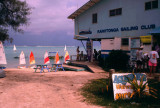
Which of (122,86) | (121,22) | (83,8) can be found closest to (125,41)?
(121,22)

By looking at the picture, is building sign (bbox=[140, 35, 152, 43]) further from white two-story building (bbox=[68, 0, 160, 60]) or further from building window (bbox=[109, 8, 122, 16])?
building window (bbox=[109, 8, 122, 16])

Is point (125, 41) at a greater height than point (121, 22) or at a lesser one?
lesser

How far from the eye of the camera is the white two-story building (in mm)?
14903

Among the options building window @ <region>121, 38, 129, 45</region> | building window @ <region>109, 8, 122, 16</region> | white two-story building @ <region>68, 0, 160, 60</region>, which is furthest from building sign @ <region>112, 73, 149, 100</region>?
building window @ <region>109, 8, 122, 16</region>

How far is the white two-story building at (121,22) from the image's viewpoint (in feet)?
48.9

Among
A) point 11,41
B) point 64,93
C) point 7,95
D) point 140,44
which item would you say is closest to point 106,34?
point 140,44

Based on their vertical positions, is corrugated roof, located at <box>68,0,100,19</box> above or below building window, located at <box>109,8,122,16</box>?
above

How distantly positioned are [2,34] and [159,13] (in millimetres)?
13003

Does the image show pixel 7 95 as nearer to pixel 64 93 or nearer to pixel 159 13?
pixel 64 93

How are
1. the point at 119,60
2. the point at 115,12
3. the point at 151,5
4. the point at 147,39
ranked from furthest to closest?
the point at 115,12
the point at 119,60
the point at 151,5
the point at 147,39

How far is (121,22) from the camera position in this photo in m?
17.5

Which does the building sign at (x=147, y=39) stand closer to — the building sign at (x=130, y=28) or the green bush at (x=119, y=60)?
the building sign at (x=130, y=28)

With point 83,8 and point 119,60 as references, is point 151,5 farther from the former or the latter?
point 83,8

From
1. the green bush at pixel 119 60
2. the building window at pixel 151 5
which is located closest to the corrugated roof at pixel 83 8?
the building window at pixel 151 5
